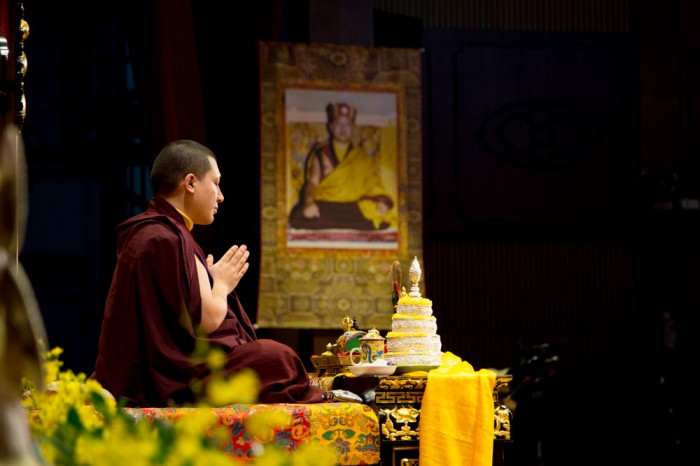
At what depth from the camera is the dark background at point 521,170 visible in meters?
7.71

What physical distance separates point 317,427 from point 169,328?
52cm

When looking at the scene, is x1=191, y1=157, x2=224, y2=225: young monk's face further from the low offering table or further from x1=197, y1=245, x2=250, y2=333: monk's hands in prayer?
the low offering table

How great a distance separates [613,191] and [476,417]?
541cm

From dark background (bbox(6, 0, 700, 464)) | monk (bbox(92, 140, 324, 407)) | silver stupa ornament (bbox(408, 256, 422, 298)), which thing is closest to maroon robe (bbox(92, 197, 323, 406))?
monk (bbox(92, 140, 324, 407))

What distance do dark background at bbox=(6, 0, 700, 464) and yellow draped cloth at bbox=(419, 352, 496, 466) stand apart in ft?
15.1

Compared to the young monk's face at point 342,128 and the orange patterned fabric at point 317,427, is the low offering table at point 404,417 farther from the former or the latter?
the young monk's face at point 342,128

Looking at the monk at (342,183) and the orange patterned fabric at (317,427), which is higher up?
the monk at (342,183)

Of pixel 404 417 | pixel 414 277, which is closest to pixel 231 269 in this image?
pixel 414 277

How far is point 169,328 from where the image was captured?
303cm

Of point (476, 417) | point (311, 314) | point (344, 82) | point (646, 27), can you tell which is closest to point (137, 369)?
point (476, 417)

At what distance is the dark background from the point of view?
7715 mm

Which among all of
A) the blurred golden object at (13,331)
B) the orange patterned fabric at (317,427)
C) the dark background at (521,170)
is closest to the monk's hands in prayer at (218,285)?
the orange patterned fabric at (317,427)

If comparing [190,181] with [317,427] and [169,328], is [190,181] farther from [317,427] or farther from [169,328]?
[317,427]

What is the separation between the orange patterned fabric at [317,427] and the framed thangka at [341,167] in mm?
3190
